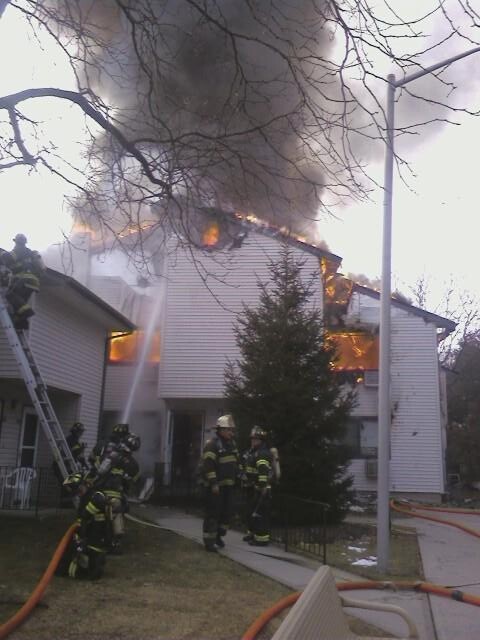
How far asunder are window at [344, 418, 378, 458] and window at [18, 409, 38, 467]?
27.0 ft

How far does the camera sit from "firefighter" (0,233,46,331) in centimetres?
988

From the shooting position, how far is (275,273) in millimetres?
12383

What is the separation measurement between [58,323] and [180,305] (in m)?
5.65

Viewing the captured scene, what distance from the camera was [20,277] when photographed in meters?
9.87

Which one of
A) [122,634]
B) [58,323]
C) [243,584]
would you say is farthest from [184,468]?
[122,634]

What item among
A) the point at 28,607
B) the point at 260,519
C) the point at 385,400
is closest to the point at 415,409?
the point at 260,519

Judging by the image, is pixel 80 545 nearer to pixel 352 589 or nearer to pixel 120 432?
pixel 120 432

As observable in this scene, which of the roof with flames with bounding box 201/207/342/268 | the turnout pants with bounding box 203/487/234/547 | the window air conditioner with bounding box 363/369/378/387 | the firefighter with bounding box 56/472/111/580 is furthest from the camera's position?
the window air conditioner with bounding box 363/369/378/387

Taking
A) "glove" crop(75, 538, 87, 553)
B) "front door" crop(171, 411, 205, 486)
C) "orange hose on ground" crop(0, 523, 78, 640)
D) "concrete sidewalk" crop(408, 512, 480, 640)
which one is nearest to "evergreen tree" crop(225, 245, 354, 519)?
"concrete sidewalk" crop(408, 512, 480, 640)

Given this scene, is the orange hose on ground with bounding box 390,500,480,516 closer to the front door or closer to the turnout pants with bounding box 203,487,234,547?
the front door

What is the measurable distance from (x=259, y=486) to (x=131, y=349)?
402 inches

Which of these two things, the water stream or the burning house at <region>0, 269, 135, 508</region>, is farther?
the water stream

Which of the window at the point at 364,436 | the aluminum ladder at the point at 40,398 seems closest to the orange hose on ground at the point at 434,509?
the window at the point at 364,436

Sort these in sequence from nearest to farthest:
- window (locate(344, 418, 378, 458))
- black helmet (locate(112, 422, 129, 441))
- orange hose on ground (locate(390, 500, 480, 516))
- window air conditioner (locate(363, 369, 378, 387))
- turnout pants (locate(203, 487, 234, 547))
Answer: black helmet (locate(112, 422, 129, 441)) → turnout pants (locate(203, 487, 234, 547)) → orange hose on ground (locate(390, 500, 480, 516)) → window air conditioner (locate(363, 369, 378, 387)) → window (locate(344, 418, 378, 458))
